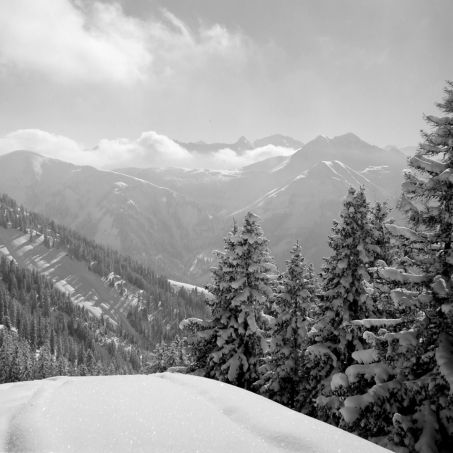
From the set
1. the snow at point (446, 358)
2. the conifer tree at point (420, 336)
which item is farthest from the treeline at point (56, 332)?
the snow at point (446, 358)

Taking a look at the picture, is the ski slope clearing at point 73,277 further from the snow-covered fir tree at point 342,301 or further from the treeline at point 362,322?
the snow-covered fir tree at point 342,301

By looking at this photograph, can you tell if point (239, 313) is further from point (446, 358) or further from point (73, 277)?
point (73, 277)

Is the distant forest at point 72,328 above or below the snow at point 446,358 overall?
below

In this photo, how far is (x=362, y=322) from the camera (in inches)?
375

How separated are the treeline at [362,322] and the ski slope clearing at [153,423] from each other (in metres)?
5.83

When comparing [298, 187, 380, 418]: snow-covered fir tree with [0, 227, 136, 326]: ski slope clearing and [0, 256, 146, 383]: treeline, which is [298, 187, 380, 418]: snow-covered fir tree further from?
[0, 227, 136, 326]: ski slope clearing

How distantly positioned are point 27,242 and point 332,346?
232m

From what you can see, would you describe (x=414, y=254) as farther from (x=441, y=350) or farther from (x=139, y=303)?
(x=139, y=303)

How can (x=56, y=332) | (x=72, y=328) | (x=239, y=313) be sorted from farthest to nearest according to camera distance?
(x=72, y=328), (x=56, y=332), (x=239, y=313)

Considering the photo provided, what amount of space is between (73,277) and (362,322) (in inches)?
8138

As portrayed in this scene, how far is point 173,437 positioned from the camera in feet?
11.4

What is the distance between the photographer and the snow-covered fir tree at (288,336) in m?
16.6

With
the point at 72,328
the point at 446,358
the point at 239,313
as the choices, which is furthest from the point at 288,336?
the point at 72,328

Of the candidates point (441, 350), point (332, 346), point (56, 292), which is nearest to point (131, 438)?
point (441, 350)
